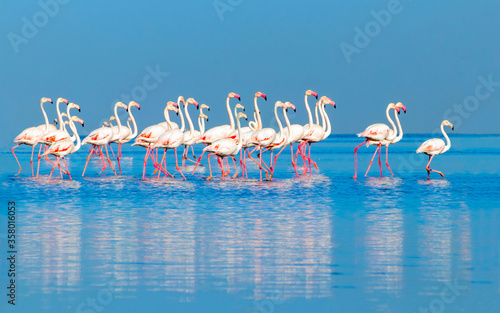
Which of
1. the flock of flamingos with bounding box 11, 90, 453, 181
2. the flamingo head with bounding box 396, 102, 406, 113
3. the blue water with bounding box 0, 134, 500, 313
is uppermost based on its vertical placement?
the flamingo head with bounding box 396, 102, 406, 113

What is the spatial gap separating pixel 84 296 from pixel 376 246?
3.68 metres

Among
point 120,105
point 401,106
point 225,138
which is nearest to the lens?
point 225,138

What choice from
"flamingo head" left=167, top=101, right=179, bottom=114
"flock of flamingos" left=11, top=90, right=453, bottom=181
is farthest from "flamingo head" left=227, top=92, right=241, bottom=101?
"flamingo head" left=167, top=101, right=179, bottom=114

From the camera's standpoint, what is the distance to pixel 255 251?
838cm

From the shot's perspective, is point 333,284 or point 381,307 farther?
point 333,284

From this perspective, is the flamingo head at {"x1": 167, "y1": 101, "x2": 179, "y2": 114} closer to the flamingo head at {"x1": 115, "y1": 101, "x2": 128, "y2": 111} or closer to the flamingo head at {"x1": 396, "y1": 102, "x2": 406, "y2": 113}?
the flamingo head at {"x1": 115, "y1": 101, "x2": 128, "y2": 111}

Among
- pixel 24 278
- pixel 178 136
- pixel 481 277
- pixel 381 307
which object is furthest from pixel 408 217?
pixel 178 136

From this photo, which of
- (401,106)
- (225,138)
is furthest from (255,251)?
(401,106)

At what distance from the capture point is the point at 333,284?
6.84m

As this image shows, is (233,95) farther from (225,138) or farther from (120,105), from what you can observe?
(120,105)

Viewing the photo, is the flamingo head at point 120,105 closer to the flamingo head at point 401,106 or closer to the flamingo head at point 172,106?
the flamingo head at point 172,106

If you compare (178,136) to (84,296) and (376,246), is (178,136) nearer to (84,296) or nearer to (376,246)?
(376,246)

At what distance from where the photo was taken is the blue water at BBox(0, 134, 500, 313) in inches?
250

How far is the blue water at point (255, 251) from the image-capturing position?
636cm
